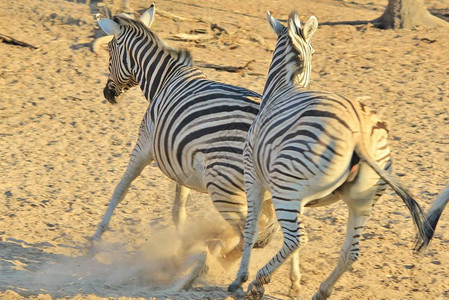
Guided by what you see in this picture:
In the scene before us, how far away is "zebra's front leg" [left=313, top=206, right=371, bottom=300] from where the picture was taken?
15.1 feet

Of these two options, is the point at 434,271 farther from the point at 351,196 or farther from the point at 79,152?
the point at 79,152

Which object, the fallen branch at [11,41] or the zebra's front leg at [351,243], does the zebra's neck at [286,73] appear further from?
the fallen branch at [11,41]

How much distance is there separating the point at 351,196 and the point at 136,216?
112 inches

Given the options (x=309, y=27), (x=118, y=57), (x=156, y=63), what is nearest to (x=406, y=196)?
(x=309, y=27)

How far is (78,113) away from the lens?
30.2ft

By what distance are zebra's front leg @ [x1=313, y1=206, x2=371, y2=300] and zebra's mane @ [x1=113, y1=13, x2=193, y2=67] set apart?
218 centimetres

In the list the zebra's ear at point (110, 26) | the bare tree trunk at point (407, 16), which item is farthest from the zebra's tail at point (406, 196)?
the bare tree trunk at point (407, 16)

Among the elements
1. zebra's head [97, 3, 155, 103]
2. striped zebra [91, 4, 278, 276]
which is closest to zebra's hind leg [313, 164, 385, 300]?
striped zebra [91, 4, 278, 276]

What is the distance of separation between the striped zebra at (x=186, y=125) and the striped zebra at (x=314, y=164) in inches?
10.5

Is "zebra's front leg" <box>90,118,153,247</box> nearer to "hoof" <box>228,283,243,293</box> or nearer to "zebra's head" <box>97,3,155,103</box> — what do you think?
"zebra's head" <box>97,3,155,103</box>

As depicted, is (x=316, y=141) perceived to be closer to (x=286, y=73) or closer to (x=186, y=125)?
(x=286, y=73)

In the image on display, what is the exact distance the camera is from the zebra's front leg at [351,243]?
460 cm

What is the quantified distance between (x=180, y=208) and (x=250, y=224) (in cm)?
141

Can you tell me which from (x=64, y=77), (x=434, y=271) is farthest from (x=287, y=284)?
(x=64, y=77)
